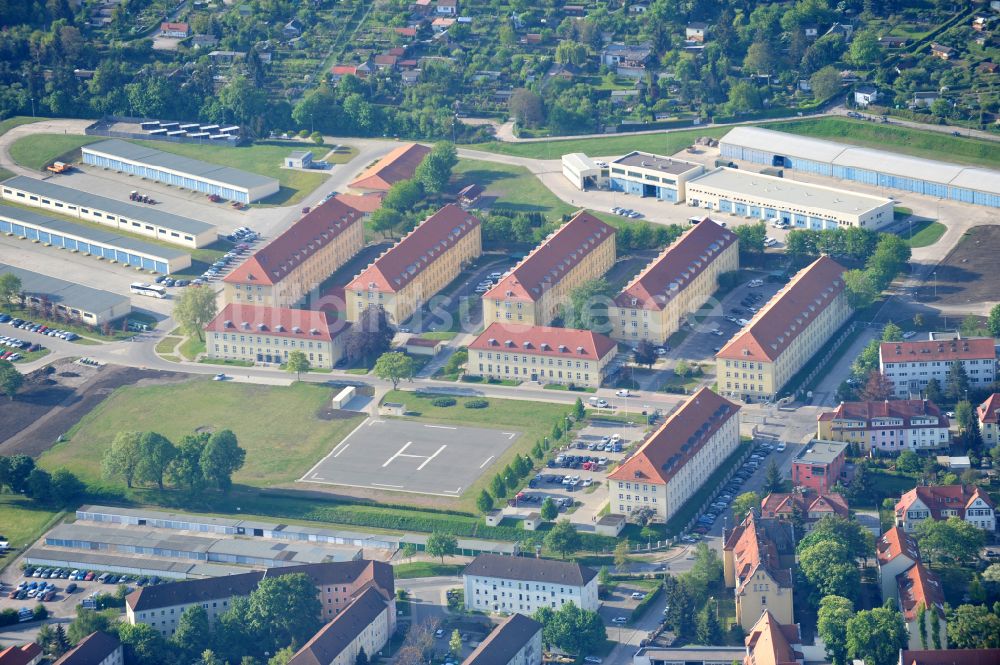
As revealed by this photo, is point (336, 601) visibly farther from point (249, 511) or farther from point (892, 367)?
point (892, 367)

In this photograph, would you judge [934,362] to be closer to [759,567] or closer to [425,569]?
[759,567]

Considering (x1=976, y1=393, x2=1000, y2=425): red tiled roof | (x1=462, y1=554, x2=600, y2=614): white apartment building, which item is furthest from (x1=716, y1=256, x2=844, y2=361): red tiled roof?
(x1=462, y1=554, x2=600, y2=614): white apartment building

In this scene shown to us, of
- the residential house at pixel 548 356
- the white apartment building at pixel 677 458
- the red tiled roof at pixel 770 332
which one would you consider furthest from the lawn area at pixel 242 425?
the red tiled roof at pixel 770 332

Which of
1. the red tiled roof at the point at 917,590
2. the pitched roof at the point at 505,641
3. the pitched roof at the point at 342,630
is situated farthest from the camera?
the red tiled roof at the point at 917,590

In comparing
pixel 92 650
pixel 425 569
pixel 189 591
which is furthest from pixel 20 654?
pixel 425 569

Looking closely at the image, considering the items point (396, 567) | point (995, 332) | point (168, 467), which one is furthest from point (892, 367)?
point (168, 467)

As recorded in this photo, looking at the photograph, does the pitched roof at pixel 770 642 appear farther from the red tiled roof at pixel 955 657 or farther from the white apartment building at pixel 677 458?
the white apartment building at pixel 677 458

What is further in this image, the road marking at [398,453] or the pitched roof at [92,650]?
the road marking at [398,453]

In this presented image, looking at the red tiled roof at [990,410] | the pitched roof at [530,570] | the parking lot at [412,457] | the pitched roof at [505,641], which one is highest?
the red tiled roof at [990,410]
